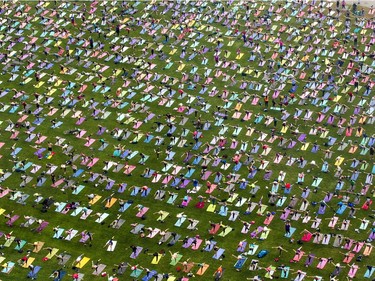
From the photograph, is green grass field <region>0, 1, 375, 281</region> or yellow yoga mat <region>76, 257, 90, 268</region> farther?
green grass field <region>0, 1, 375, 281</region>

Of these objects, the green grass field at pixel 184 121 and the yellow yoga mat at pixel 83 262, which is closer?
the yellow yoga mat at pixel 83 262

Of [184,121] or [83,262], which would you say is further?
[184,121]

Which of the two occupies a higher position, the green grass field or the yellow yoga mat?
the green grass field

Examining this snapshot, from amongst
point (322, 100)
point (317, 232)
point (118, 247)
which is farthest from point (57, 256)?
point (322, 100)

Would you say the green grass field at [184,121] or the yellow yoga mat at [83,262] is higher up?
the green grass field at [184,121]

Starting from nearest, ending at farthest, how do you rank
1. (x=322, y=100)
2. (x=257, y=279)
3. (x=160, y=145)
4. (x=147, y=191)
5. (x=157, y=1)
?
(x=257, y=279)
(x=147, y=191)
(x=160, y=145)
(x=322, y=100)
(x=157, y=1)

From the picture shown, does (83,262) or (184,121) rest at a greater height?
(184,121)

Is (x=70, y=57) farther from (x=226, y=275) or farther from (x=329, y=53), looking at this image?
(x=226, y=275)

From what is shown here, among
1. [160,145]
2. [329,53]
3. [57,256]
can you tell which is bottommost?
[57,256]
